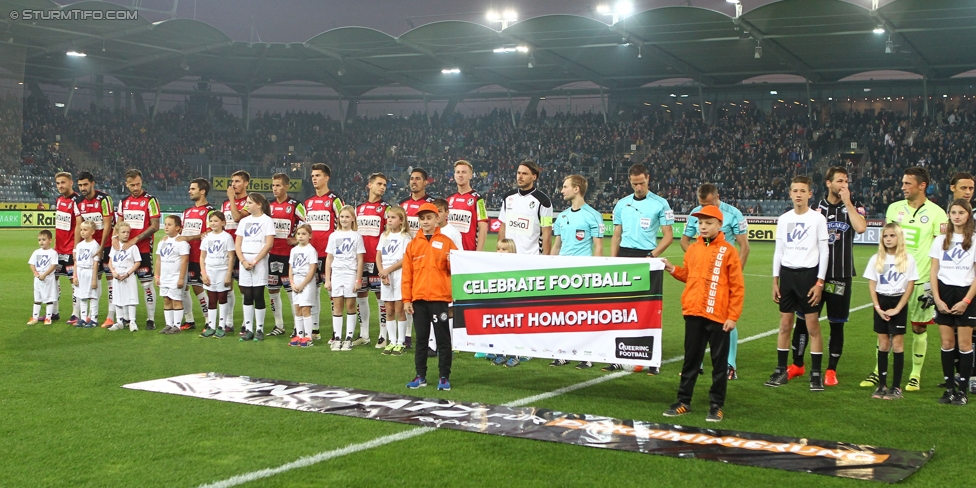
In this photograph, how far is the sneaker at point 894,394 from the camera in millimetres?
7822

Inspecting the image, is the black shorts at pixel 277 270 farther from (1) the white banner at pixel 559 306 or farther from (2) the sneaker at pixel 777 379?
(2) the sneaker at pixel 777 379

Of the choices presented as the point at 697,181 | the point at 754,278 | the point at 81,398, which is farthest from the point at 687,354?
the point at 697,181

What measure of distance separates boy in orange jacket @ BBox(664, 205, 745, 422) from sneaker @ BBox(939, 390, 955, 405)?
2268mm

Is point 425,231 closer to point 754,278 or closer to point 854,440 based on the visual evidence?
point 854,440

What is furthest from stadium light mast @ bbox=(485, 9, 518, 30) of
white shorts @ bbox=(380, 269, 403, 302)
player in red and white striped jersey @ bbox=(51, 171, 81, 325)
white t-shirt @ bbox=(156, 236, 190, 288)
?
white shorts @ bbox=(380, 269, 403, 302)

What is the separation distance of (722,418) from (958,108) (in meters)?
41.3

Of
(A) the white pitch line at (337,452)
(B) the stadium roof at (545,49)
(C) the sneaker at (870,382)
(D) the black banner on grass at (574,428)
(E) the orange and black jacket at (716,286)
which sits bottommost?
(A) the white pitch line at (337,452)

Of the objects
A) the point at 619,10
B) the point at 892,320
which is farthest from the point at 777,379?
the point at 619,10

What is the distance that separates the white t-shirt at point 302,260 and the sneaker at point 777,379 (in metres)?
5.82

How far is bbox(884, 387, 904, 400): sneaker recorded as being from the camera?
782cm

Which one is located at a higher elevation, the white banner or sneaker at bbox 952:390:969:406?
the white banner

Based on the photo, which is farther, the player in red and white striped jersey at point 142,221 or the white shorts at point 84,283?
the player in red and white striped jersey at point 142,221

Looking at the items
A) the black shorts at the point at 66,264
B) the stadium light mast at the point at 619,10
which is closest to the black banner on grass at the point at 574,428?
the black shorts at the point at 66,264

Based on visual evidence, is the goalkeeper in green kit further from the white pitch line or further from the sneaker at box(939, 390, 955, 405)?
the white pitch line
